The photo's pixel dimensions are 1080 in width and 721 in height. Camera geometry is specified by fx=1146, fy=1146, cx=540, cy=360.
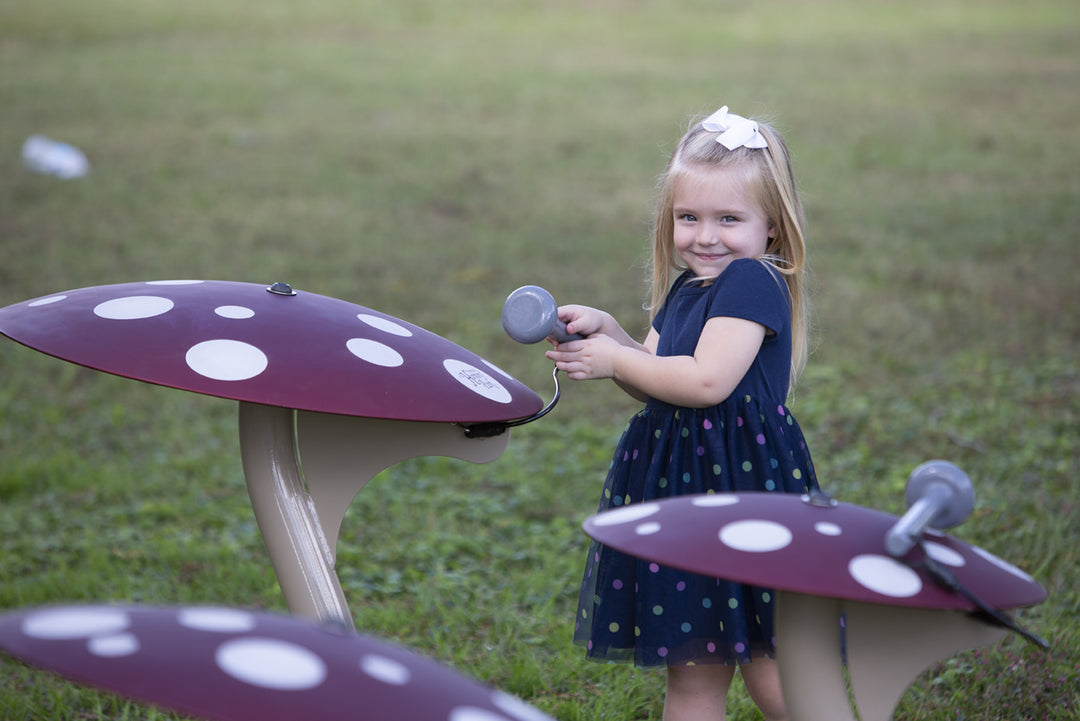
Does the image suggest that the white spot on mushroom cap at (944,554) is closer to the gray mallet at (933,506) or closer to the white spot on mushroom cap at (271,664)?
the gray mallet at (933,506)

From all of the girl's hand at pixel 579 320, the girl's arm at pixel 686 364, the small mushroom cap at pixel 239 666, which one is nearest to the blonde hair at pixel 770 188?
the girl's arm at pixel 686 364

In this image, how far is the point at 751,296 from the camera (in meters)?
2.03

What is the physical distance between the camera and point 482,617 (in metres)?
3.05

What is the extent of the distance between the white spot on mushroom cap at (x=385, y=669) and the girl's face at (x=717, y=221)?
120 centimetres

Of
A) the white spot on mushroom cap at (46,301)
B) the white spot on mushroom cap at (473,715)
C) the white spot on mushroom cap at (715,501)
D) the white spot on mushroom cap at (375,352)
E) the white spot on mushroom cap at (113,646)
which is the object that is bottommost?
the white spot on mushroom cap at (473,715)

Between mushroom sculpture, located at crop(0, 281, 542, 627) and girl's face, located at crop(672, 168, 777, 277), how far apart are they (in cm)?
46

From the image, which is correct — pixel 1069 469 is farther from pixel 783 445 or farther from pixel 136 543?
pixel 136 543

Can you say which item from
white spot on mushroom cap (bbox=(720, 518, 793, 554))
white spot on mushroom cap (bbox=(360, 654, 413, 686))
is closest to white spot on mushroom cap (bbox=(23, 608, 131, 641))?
white spot on mushroom cap (bbox=(360, 654, 413, 686))

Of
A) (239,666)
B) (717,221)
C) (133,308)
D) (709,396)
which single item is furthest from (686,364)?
(239,666)

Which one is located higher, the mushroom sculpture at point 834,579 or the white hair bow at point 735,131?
the white hair bow at point 735,131

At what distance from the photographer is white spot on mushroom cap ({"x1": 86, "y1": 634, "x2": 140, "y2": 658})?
1.01 m

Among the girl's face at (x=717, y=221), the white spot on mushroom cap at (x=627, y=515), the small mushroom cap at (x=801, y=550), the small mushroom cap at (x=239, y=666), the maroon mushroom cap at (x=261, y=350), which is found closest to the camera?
the small mushroom cap at (x=239, y=666)

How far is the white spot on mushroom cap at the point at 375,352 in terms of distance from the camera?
1716 millimetres

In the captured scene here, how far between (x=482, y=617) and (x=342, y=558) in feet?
2.03
